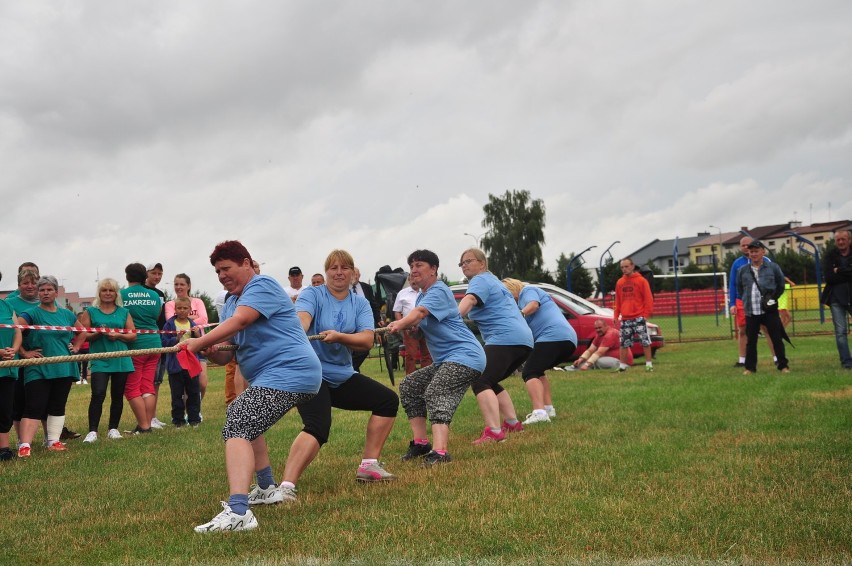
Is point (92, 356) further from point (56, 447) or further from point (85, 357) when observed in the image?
point (56, 447)

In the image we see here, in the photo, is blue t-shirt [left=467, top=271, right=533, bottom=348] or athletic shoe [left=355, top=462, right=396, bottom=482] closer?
athletic shoe [left=355, top=462, right=396, bottom=482]

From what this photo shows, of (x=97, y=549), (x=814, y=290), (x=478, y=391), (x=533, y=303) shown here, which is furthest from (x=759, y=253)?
(x=814, y=290)

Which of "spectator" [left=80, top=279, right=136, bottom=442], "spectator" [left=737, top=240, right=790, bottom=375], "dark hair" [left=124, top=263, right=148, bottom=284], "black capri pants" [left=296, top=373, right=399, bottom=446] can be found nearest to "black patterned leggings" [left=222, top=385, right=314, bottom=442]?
"black capri pants" [left=296, top=373, right=399, bottom=446]

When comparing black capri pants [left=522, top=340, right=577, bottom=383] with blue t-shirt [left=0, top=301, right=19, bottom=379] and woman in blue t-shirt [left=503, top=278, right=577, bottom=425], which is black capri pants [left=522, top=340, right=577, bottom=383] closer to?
woman in blue t-shirt [left=503, top=278, right=577, bottom=425]

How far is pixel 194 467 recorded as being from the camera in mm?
7422

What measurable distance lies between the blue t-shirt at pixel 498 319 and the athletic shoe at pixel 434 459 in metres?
1.75

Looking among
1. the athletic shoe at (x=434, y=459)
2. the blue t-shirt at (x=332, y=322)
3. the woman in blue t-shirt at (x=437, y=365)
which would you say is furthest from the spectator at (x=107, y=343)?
the athletic shoe at (x=434, y=459)

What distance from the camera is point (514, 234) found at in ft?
239

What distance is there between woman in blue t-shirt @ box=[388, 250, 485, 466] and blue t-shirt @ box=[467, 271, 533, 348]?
100cm

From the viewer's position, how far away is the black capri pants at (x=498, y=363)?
8.13 metres

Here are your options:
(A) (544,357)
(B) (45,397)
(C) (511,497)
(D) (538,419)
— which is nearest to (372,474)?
(C) (511,497)

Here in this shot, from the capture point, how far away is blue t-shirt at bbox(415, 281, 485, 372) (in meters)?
7.05

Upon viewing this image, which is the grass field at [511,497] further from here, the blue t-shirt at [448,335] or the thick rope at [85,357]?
the thick rope at [85,357]

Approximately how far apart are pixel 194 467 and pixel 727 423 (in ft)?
16.3
